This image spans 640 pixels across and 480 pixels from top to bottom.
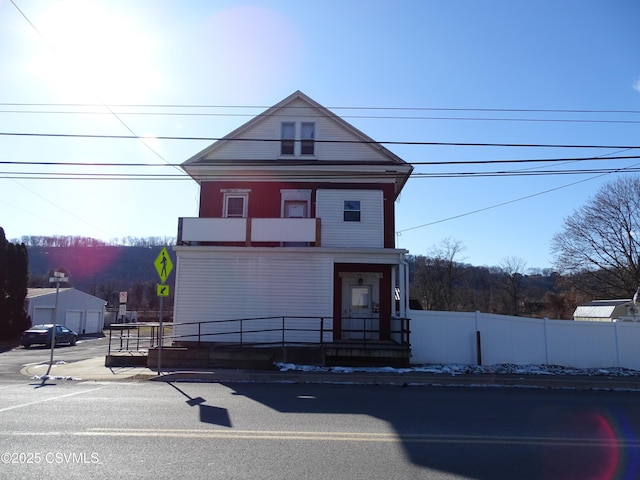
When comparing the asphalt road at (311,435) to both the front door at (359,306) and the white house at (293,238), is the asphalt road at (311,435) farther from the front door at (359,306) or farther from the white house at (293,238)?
the front door at (359,306)

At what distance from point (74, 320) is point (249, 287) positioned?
112 feet

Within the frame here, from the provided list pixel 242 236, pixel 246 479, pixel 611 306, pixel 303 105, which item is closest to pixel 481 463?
pixel 246 479

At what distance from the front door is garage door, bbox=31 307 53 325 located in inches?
1265

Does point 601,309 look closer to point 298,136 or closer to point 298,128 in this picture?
point 298,136

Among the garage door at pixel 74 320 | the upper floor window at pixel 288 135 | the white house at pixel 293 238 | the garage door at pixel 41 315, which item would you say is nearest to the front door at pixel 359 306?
the white house at pixel 293 238

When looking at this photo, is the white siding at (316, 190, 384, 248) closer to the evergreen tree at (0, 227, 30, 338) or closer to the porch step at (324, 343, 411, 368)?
the porch step at (324, 343, 411, 368)

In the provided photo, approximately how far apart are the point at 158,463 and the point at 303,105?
17.5m

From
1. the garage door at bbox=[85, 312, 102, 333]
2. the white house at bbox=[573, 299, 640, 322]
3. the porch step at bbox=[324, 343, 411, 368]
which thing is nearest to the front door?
the porch step at bbox=[324, 343, 411, 368]

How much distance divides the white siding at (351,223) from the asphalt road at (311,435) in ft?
29.2

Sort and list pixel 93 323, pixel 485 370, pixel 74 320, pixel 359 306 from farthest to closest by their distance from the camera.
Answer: pixel 93 323 < pixel 74 320 < pixel 359 306 < pixel 485 370

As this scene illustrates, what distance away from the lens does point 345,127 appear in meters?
20.0

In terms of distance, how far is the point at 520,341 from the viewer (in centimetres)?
1666

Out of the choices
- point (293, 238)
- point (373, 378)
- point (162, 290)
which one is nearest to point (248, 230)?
point (293, 238)

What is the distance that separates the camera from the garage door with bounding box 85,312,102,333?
1838 inches
